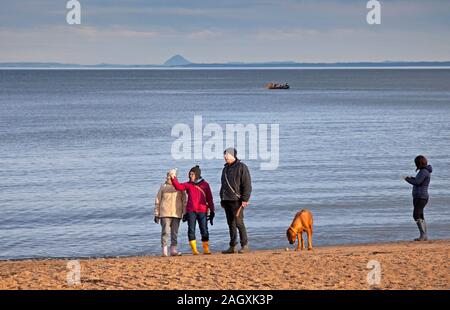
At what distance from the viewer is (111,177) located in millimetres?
33000

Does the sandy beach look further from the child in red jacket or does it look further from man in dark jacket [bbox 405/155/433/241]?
man in dark jacket [bbox 405/155/433/241]

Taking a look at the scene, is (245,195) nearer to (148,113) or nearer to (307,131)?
(307,131)

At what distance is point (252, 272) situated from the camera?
42.0 ft

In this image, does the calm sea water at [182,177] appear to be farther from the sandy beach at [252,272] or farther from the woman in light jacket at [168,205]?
the sandy beach at [252,272]

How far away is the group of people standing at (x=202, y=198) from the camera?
1449 centimetres

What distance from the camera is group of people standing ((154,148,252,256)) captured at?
47.5ft

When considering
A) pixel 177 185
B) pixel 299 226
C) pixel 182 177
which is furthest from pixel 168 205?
pixel 182 177

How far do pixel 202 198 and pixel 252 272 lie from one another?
2.43m

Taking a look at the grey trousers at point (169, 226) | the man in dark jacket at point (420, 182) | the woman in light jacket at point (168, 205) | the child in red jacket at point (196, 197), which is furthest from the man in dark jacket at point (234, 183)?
the man in dark jacket at point (420, 182)

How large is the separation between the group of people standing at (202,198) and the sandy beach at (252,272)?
59 centimetres

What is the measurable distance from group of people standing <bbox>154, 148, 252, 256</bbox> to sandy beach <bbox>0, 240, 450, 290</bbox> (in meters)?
0.59

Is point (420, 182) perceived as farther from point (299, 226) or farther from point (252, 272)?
point (252, 272)

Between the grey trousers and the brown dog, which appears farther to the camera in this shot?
the brown dog
